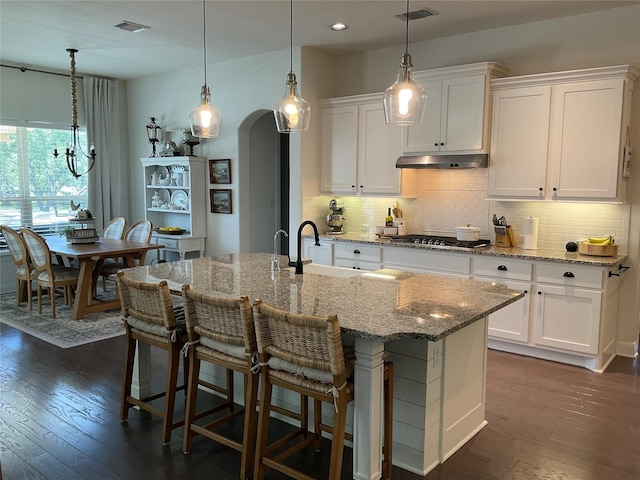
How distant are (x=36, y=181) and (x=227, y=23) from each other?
3935 mm

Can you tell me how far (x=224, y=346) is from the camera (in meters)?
2.71

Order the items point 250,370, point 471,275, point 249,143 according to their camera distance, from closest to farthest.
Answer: point 250,370, point 471,275, point 249,143

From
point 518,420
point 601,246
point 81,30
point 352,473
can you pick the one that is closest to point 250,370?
point 352,473

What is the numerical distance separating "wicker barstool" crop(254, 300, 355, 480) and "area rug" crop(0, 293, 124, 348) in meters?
2.96

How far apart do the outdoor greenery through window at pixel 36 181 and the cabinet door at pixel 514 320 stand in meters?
5.91

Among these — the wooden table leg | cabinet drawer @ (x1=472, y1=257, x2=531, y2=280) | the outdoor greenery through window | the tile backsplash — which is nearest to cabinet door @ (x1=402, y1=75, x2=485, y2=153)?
the tile backsplash

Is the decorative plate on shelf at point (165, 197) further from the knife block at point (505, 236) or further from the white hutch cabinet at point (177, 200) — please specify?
the knife block at point (505, 236)

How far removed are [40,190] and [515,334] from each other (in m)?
6.27

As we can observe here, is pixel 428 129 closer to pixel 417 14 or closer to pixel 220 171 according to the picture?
pixel 417 14

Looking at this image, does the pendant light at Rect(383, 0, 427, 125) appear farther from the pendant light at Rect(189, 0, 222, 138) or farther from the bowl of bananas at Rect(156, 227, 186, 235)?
the bowl of bananas at Rect(156, 227, 186, 235)

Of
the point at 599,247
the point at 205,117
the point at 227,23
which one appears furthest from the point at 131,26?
the point at 599,247

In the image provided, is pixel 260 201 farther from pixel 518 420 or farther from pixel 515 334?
pixel 518 420

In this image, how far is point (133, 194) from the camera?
26.5 feet

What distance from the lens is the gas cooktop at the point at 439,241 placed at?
192 inches
